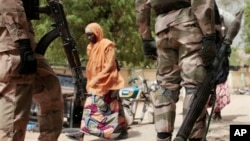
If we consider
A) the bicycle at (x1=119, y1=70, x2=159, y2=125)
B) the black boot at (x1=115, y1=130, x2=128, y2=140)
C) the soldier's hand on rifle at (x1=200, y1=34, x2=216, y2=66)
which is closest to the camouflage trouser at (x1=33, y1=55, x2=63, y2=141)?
the soldier's hand on rifle at (x1=200, y1=34, x2=216, y2=66)

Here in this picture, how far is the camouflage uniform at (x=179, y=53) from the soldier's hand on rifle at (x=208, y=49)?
0.14 feet

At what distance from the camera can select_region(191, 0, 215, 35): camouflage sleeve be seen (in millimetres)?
3766

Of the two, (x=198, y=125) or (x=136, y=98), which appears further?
(x=136, y=98)

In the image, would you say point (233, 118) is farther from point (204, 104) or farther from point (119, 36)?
point (119, 36)

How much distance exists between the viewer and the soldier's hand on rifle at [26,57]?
137 inches

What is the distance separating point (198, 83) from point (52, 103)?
110cm

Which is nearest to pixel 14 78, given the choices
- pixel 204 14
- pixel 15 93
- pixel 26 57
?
pixel 15 93

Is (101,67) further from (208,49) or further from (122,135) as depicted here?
(208,49)

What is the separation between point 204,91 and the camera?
12.2 feet

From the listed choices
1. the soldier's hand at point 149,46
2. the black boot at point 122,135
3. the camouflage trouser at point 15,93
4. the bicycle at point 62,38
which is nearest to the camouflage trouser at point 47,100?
the camouflage trouser at point 15,93

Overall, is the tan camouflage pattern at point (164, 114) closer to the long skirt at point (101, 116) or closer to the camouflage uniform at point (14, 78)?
the camouflage uniform at point (14, 78)

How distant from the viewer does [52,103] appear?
3.85 m

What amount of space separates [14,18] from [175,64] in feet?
4.23

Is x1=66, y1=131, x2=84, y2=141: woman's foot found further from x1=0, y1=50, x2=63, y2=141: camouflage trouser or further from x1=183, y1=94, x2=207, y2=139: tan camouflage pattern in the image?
x1=183, y1=94, x2=207, y2=139: tan camouflage pattern
